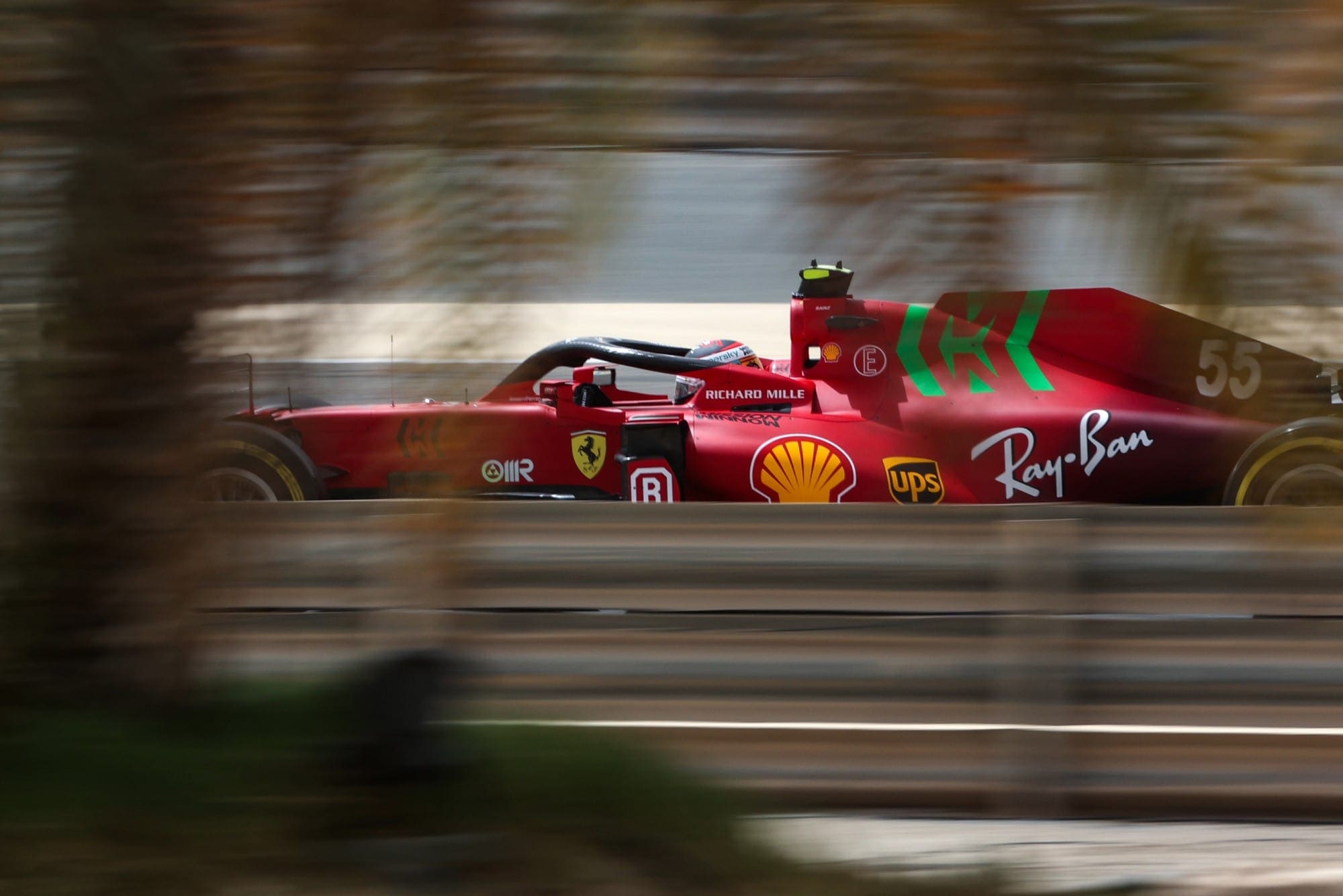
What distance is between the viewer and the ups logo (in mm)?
6562

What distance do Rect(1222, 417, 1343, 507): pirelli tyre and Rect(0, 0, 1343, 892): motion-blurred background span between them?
0.06 meters

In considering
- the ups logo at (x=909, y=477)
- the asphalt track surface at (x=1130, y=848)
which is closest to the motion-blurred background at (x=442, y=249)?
the asphalt track surface at (x=1130, y=848)

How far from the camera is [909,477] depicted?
6613mm

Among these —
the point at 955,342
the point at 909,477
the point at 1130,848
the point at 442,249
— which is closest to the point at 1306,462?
the point at 955,342

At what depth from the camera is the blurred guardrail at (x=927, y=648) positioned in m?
3.44

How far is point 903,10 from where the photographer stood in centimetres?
148

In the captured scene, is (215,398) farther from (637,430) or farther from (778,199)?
(637,430)

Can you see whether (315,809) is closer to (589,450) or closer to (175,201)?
(175,201)

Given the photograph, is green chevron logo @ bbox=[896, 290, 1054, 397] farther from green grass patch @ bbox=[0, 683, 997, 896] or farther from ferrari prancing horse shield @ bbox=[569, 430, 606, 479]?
ferrari prancing horse shield @ bbox=[569, 430, 606, 479]

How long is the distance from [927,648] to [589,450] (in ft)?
11.7

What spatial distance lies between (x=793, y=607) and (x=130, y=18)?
236 cm

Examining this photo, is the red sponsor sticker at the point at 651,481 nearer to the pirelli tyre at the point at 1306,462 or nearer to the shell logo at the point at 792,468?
the shell logo at the point at 792,468

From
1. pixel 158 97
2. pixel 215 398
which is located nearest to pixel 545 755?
pixel 215 398

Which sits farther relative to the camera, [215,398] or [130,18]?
[215,398]
